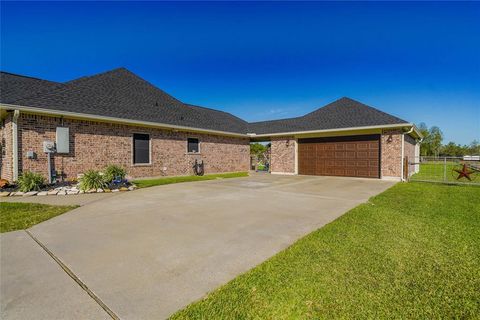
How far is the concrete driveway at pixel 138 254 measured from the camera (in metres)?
2.17

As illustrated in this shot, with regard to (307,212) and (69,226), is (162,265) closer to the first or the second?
(69,226)

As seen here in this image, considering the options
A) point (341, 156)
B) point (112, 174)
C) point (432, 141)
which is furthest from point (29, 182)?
point (432, 141)

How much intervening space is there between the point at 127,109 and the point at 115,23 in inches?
159

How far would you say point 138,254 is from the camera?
128 inches

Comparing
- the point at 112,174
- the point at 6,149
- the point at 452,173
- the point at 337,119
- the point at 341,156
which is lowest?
the point at 452,173

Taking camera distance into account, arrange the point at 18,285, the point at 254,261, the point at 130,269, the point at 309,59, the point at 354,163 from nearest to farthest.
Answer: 1. the point at 18,285
2. the point at 130,269
3. the point at 254,261
4. the point at 354,163
5. the point at 309,59

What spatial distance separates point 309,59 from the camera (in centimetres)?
1557

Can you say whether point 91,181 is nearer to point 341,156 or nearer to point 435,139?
point 341,156

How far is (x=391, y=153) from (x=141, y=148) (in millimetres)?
13935

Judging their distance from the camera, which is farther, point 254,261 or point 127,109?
point 127,109

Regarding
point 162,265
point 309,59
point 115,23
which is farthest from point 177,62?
point 162,265

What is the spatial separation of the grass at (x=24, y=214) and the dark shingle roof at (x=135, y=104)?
4.92m

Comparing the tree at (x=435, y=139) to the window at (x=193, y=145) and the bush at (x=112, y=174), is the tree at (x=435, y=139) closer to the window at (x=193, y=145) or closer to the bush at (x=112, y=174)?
the window at (x=193, y=145)

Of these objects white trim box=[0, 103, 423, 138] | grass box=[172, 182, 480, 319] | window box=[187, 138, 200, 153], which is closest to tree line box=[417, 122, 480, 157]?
white trim box=[0, 103, 423, 138]
